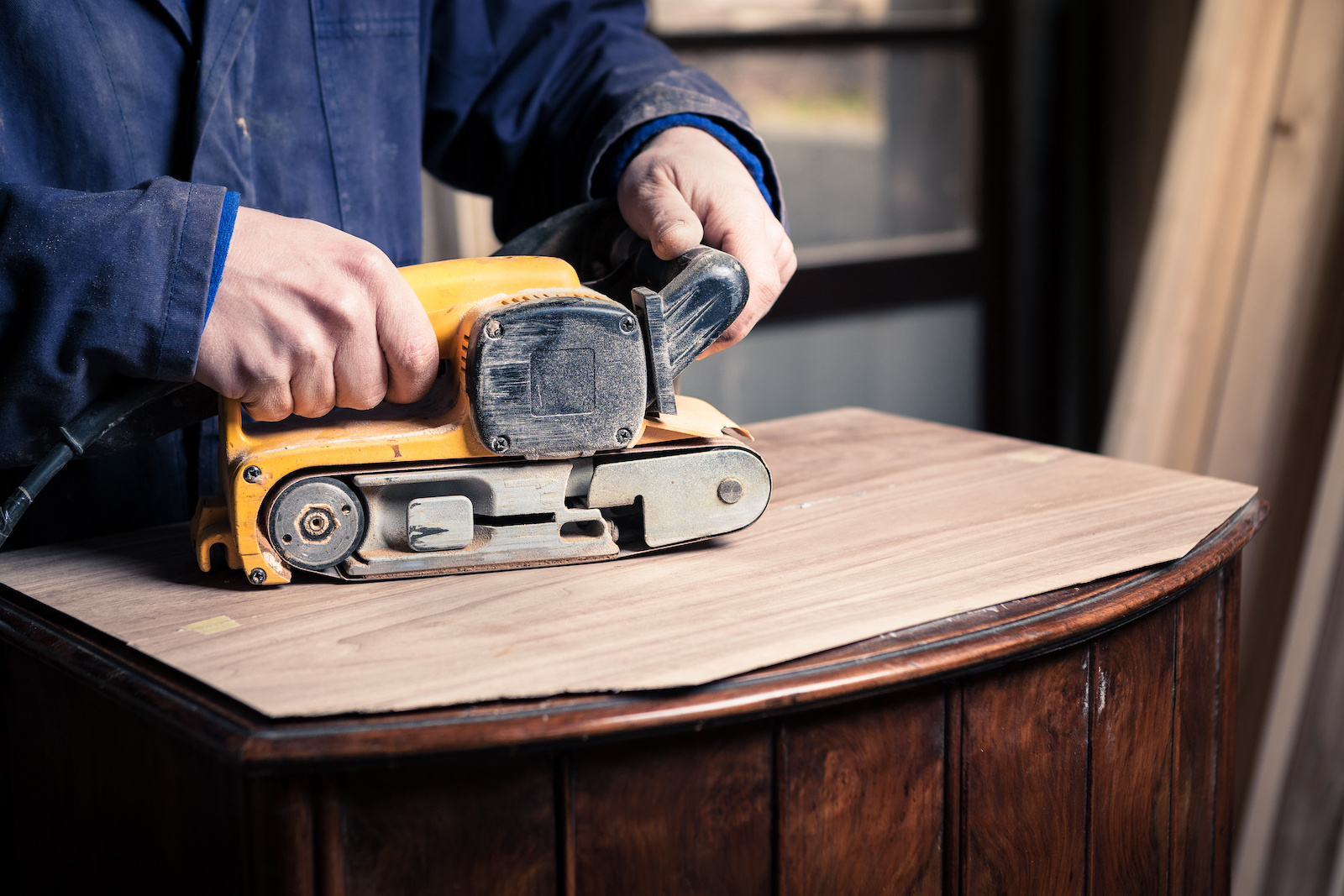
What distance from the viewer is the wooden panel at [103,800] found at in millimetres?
685

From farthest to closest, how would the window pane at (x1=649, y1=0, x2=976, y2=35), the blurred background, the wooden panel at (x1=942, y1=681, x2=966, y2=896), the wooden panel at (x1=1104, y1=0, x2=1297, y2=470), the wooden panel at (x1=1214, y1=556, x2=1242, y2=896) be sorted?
the window pane at (x1=649, y1=0, x2=976, y2=35) < the wooden panel at (x1=1104, y1=0, x2=1297, y2=470) < the blurred background < the wooden panel at (x1=1214, y1=556, x2=1242, y2=896) < the wooden panel at (x1=942, y1=681, x2=966, y2=896)

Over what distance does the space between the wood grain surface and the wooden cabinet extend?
0.02 meters

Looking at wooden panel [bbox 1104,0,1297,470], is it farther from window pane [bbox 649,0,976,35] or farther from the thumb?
the thumb

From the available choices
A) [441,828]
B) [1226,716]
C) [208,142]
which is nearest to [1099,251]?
[1226,716]

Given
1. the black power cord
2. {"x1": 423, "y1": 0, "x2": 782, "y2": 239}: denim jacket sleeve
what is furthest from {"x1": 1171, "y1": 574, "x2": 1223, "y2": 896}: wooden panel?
the black power cord

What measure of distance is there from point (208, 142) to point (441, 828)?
2.36 ft

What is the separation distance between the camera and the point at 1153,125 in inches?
109

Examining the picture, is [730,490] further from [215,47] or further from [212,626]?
[215,47]

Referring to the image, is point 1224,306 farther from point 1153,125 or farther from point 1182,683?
point 1182,683

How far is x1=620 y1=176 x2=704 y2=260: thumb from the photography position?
3.17 feet

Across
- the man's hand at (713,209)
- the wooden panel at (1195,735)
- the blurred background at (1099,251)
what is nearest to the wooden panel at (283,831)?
the man's hand at (713,209)

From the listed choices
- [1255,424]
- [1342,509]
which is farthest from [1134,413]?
[1342,509]

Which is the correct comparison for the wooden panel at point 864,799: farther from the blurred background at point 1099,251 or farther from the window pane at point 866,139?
the window pane at point 866,139

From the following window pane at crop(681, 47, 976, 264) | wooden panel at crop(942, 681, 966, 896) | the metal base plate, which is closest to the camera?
wooden panel at crop(942, 681, 966, 896)
